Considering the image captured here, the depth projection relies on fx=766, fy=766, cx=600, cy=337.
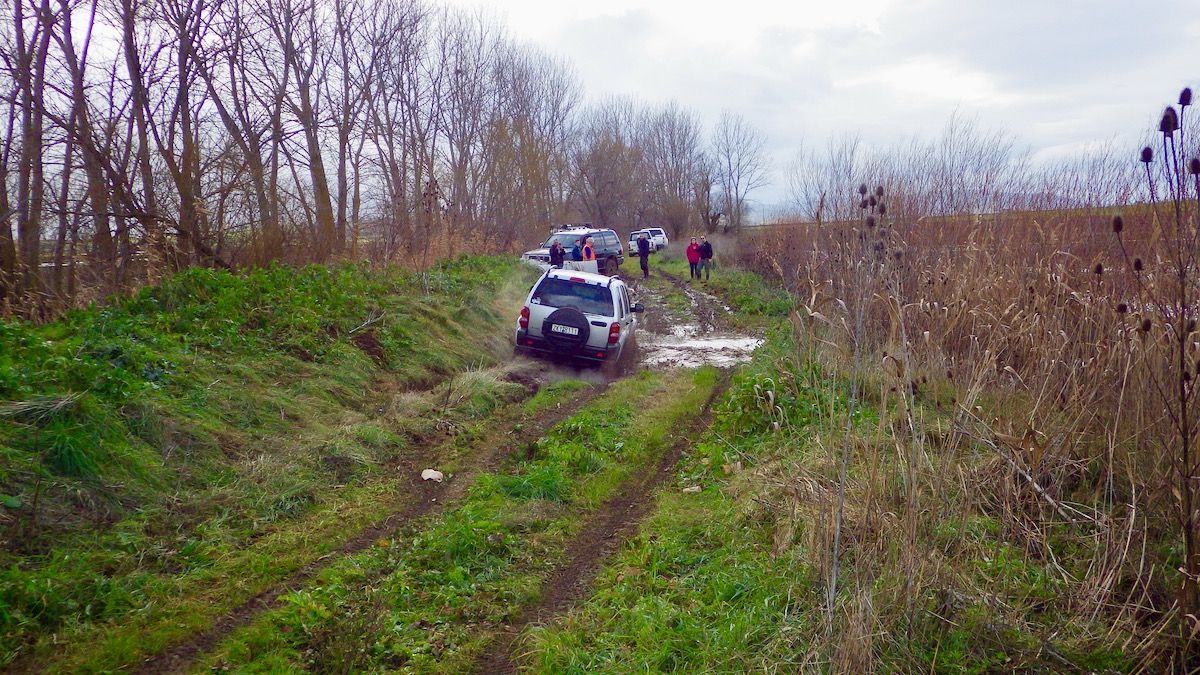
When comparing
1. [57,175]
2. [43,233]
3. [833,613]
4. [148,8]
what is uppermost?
[148,8]

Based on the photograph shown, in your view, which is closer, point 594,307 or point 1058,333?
point 1058,333

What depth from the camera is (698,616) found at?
4578mm

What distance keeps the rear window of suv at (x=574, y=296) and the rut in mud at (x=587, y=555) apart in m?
4.82

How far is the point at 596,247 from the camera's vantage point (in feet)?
95.5

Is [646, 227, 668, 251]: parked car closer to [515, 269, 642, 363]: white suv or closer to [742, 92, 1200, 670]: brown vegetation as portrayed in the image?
[515, 269, 642, 363]: white suv

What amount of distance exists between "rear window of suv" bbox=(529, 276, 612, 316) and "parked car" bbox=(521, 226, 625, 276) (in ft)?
43.0

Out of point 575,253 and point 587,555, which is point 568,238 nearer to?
point 575,253

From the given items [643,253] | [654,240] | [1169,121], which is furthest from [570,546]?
[654,240]

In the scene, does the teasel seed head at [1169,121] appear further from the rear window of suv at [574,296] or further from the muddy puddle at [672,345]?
the rear window of suv at [574,296]

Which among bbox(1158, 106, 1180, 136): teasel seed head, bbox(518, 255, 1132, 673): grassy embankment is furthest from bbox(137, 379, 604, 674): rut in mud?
bbox(1158, 106, 1180, 136): teasel seed head

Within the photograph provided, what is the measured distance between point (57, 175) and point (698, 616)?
12.6 m

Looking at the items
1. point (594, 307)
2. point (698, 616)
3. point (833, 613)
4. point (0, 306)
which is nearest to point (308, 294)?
point (0, 306)

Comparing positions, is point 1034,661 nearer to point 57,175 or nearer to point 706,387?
point 706,387

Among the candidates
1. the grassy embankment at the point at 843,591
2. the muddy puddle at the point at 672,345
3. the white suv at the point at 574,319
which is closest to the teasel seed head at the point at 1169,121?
the grassy embankment at the point at 843,591
